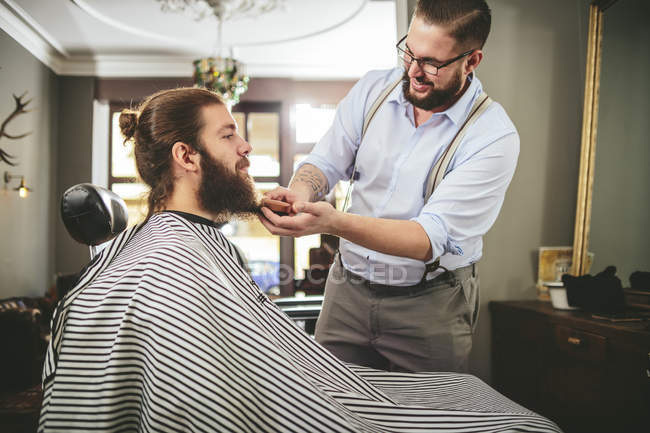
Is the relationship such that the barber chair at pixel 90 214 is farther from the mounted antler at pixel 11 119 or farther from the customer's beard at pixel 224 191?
the mounted antler at pixel 11 119

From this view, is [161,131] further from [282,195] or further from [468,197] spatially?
[468,197]

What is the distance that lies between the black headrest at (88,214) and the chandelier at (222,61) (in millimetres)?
2520

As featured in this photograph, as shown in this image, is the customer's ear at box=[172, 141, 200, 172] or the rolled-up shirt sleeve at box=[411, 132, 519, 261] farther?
the customer's ear at box=[172, 141, 200, 172]

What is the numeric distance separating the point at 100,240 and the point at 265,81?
16.2 ft

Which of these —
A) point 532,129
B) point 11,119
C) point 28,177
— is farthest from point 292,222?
point 28,177

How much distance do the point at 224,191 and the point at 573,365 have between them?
57.9 inches

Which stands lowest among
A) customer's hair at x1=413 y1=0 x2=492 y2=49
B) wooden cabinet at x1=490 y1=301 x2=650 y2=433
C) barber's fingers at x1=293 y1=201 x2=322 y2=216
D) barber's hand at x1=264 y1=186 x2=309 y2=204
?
wooden cabinet at x1=490 y1=301 x2=650 y2=433

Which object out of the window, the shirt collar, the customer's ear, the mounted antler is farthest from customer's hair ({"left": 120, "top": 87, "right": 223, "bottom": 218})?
the window

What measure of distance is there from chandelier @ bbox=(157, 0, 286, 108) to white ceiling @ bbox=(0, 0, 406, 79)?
0.58ft

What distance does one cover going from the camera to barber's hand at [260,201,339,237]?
3.99 ft

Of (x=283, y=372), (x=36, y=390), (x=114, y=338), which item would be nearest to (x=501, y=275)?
(x=283, y=372)

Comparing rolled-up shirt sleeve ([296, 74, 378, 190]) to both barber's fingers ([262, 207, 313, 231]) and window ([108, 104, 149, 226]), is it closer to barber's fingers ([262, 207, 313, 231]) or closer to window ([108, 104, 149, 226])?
barber's fingers ([262, 207, 313, 231])

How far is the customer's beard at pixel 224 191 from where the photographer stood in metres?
1.56

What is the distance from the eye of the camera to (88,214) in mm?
1581
